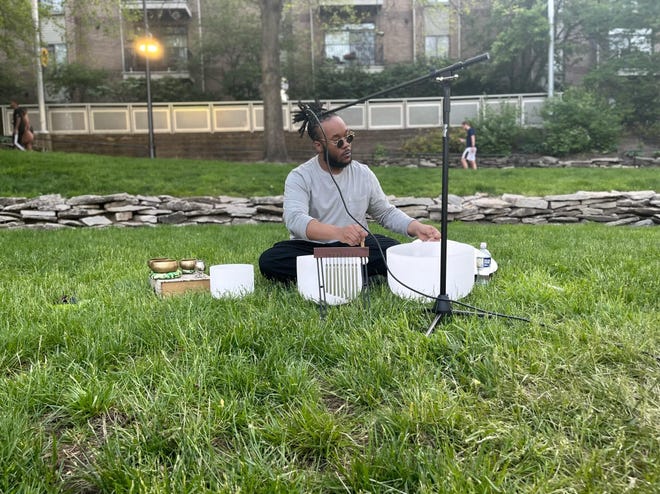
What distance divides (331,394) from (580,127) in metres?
15.9

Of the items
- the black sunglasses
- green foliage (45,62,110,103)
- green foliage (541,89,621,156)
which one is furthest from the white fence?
the black sunglasses

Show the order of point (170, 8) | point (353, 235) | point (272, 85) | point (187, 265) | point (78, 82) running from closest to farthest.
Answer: point (353, 235) → point (187, 265) → point (272, 85) → point (78, 82) → point (170, 8)

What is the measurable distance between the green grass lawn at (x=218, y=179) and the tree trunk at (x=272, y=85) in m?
2.07

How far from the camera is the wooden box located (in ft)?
10.6

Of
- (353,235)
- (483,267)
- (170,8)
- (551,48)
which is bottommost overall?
(483,267)

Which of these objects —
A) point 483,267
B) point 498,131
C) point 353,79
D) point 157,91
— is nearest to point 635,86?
point 498,131

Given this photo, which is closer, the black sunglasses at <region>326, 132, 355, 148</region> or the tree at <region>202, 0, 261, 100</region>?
the black sunglasses at <region>326, 132, 355, 148</region>

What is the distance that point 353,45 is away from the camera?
22641 millimetres

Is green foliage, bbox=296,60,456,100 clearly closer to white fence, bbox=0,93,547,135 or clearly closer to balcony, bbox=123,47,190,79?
white fence, bbox=0,93,547,135

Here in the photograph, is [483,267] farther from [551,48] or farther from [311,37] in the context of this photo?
[311,37]

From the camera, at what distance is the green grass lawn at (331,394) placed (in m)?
1.42

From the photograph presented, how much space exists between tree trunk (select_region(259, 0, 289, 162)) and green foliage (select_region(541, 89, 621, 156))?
26.1 ft

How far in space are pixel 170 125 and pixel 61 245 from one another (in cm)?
1409

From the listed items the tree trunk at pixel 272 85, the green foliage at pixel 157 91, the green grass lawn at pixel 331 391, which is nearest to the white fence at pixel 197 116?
the green foliage at pixel 157 91
